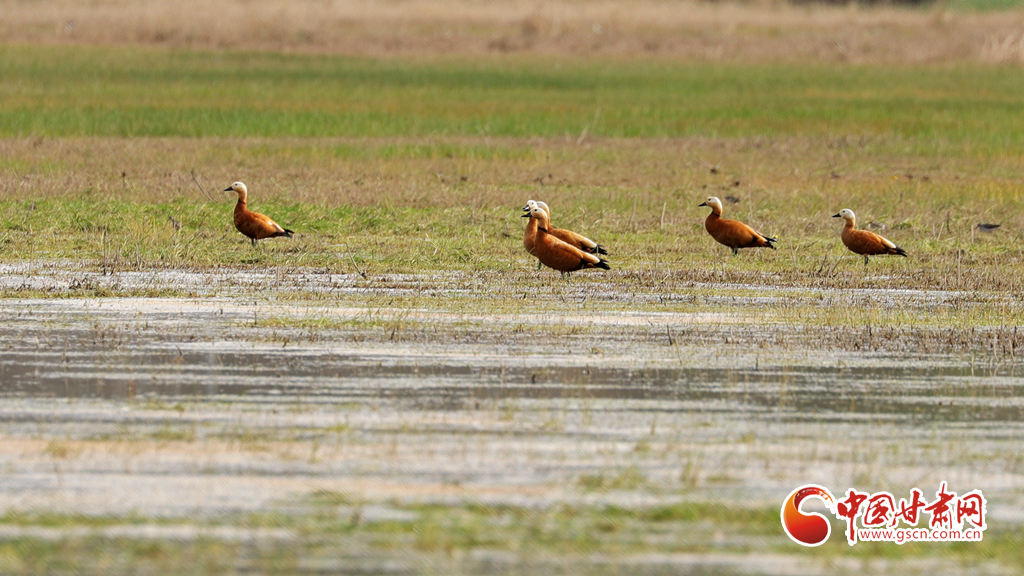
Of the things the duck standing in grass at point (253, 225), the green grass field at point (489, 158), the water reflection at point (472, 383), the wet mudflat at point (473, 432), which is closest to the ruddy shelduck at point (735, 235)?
the green grass field at point (489, 158)

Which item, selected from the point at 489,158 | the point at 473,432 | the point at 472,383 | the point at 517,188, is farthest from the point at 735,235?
the point at 489,158

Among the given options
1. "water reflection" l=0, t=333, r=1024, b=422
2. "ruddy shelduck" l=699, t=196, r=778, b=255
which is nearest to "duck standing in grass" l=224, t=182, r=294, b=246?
"ruddy shelduck" l=699, t=196, r=778, b=255

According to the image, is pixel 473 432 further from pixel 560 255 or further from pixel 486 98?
pixel 486 98

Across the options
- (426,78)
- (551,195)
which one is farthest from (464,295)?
(426,78)

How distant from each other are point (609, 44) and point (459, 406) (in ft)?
133

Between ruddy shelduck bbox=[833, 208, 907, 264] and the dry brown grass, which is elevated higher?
the dry brown grass

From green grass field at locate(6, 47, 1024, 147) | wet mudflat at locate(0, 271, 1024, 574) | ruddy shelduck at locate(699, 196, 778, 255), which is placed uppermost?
green grass field at locate(6, 47, 1024, 147)

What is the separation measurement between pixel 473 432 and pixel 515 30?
4298 cm

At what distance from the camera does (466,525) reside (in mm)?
6066

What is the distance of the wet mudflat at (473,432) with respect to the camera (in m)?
5.88

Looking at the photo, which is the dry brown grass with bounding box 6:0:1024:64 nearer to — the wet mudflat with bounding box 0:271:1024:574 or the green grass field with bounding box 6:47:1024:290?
the green grass field with bounding box 6:47:1024:290

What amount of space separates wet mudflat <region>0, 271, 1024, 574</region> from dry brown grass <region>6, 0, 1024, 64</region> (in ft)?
111

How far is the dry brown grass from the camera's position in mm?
44906

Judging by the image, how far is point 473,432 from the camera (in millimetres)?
7551
